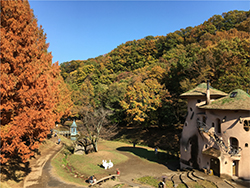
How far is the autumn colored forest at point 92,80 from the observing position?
37.2 ft

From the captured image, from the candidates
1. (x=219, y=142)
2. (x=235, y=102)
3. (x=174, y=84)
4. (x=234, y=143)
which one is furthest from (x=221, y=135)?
(x=174, y=84)

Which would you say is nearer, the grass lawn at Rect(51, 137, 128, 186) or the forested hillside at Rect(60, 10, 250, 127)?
the grass lawn at Rect(51, 137, 128, 186)

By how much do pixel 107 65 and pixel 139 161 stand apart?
6745cm

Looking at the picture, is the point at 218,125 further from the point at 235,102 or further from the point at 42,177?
the point at 42,177

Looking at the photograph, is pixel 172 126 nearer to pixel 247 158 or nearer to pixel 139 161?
pixel 139 161

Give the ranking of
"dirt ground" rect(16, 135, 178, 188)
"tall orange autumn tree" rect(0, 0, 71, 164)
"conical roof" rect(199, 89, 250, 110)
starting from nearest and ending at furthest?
"tall orange autumn tree" rect(0, 0, 71, 164) < "dirt ground" rect(16, 135, 178, 188) < "conical roof" rect(199, 89, 250, 110)

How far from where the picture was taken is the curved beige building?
1658 centimetres

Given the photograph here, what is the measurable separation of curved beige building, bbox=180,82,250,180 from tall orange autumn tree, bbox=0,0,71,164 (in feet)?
53.3

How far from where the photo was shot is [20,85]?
39.3ft

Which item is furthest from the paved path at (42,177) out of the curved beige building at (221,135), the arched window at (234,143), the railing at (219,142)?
the arched window at (234,143)

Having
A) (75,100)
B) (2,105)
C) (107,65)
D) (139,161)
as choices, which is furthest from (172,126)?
(107,65)

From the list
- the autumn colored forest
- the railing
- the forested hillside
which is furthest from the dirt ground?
the forested hillside

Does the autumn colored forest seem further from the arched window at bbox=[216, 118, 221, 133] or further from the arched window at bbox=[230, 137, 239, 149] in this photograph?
the arched window at bbox=[230, 137, 239, 149]

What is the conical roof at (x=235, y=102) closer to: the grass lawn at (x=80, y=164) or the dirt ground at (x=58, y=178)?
the dirt ground at (x=58, y=178)
